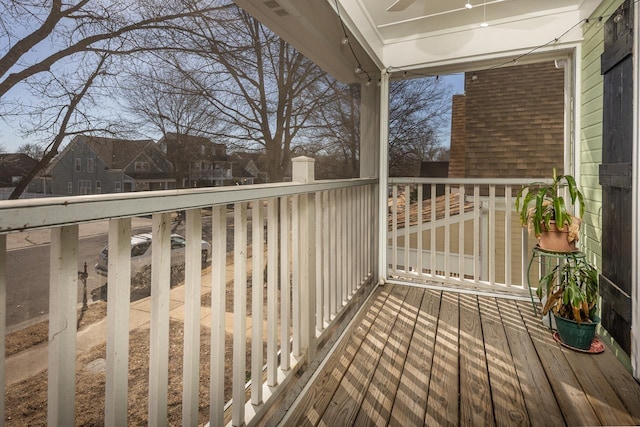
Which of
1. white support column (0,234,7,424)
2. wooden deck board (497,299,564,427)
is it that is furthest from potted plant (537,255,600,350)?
white support column (0,234,7,424)

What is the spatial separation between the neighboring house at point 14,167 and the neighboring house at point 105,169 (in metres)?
0.03

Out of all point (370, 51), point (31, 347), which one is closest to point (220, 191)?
point (31, 347)

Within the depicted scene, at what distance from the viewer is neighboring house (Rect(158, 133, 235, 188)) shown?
104 cm

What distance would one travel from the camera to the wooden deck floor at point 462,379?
164cm

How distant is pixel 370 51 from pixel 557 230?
2.07 m

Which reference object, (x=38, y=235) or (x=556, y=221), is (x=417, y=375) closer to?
(x=556, y=221)

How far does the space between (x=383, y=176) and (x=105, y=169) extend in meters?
2.99

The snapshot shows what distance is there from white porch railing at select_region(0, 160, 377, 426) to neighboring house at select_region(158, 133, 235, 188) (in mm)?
55

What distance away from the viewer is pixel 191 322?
1144 mm

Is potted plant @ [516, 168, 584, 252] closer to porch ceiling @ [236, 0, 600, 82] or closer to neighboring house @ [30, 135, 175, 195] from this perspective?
porch ceiling @ [236, 0, 600, 82]

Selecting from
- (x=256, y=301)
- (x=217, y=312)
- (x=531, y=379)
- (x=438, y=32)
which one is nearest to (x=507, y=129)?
(x=438, y=32)

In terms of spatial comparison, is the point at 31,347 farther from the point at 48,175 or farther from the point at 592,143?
the point at 592,143

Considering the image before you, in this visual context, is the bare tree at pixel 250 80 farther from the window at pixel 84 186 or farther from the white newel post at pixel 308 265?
the window at pixel 84 186

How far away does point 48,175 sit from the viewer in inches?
29.5
